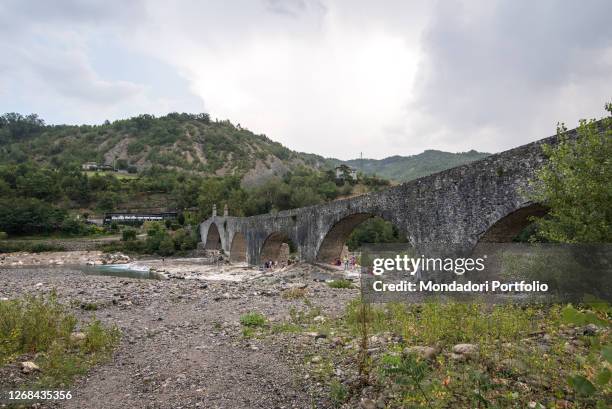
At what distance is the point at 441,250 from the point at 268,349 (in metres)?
7.80

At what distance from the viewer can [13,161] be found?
374 ft

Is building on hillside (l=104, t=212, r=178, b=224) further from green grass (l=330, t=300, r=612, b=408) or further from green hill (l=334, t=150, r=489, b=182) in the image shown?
green grass (l=330, t=300, r=612, b=408)

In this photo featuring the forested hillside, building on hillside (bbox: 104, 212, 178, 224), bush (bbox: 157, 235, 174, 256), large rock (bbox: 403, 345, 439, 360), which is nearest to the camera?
large rock (bbox: 403, 345, 439, 360)

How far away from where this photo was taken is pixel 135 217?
3199 inches

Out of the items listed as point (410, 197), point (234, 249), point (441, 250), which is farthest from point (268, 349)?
point (234, 249)

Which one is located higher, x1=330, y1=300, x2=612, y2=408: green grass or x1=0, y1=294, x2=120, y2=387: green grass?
x1=330, y1=300, x2=612, y2=408: green grass

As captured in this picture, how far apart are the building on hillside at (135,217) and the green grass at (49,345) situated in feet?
254

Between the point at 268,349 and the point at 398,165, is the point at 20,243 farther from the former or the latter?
the point at 398,165

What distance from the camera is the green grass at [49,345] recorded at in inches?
231

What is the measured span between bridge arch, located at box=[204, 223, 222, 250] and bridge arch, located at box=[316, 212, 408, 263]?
33.1 metres

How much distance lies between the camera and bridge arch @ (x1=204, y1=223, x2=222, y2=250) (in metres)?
56.8

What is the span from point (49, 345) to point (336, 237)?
1871cm

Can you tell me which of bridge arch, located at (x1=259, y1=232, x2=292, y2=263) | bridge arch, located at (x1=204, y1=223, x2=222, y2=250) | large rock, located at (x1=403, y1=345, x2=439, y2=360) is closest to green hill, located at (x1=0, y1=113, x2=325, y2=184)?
bridge arch, located at (x1=204, y1=223, x2=222, y2=250)

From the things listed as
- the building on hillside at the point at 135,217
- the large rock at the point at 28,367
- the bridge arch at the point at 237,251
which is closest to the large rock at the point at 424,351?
the large rock at the point at 28,367
